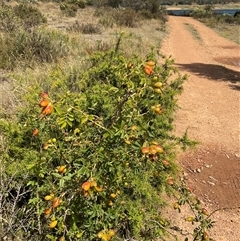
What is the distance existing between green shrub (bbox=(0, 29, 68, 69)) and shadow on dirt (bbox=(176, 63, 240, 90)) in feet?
14.7

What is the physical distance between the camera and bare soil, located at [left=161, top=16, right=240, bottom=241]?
12.0ft

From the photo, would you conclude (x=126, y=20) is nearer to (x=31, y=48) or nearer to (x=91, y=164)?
(x=31, y=48)

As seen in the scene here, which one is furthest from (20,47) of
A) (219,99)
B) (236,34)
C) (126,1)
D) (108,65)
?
(126,1)

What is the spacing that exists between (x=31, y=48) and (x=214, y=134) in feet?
13.4

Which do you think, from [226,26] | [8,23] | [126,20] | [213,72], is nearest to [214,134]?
[213,72]

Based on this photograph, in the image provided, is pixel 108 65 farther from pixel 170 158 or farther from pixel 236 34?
pixel 236 34

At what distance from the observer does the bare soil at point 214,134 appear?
3.67m

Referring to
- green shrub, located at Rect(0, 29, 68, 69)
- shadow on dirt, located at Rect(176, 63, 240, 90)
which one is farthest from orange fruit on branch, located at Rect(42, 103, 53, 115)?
shadow on dirt, located at Rect(176, 63, 240, 90)

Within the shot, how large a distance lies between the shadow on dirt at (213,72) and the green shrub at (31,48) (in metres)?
4.50

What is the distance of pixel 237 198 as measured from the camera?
3803 mm

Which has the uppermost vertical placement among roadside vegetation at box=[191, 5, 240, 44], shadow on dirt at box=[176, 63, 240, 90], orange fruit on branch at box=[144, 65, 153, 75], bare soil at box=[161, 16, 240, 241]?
orange fruit on branch at box=[144, 65, 153, 75]

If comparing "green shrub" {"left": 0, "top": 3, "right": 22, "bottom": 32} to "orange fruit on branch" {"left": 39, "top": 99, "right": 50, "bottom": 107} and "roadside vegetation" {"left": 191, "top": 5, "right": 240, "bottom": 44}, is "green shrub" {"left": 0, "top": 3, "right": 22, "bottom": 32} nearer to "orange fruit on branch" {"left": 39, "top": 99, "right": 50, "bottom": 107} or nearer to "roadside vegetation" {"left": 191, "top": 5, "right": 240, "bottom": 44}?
"orange fruit on branch" {"left": 39, "top": 99, "right": 50, "bottom": 107}

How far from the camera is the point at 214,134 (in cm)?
544

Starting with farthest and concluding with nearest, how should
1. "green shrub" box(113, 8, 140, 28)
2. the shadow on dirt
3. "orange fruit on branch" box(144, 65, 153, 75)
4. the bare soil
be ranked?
"green shrub" box(113, 8, 140, 28) → the shadow on dirt → the bare soil → "orange fruit on branch" box(144, 65, 153, 75)
